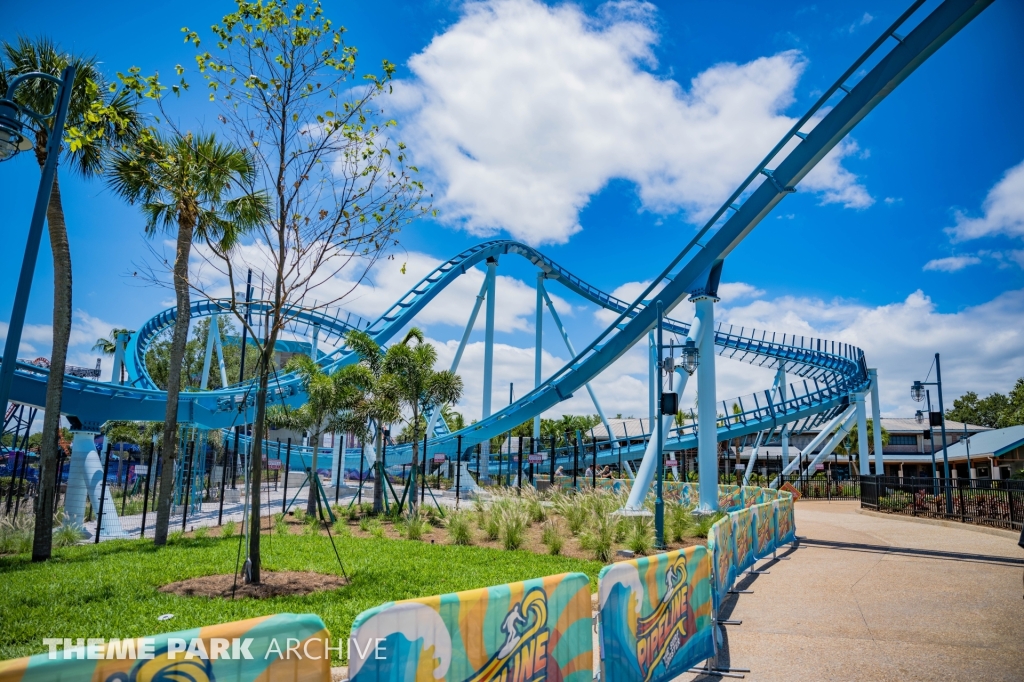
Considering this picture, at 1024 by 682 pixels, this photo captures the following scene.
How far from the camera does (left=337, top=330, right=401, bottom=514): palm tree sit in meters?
22.0

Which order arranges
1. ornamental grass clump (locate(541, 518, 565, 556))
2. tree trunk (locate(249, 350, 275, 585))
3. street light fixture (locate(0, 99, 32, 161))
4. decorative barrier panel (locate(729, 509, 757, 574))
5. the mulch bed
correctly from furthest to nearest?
ornamental grass clump (locate(541, 518, 565, 556)) → decorative barrier panel (locate(729, 509, 757, 574)) → tree trunk (locate(249, 350, 275, 585)) → the mulch bed → street light fixture (locate(0, 99, 32, 161))

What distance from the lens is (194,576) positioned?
977 centimetres

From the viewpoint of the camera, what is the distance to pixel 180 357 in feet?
52.5

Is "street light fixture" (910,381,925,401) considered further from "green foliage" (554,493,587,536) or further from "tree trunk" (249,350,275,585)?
"tree trunk" (249,350,275,585)

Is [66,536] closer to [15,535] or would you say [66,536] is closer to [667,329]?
[15,535]

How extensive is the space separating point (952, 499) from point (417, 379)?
18626mm

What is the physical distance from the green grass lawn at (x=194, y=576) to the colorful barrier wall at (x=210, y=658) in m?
4.12

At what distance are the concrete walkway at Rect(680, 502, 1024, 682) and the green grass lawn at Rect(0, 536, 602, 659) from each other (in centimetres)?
302

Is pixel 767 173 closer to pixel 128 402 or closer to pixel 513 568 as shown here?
pixel 513 568

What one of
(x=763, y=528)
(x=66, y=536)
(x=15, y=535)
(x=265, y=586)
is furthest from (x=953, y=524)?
(x=15, y=535)

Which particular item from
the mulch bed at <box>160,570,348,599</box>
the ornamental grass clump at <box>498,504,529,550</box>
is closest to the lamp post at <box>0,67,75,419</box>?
the mulch bed at <box>160,570,348,599</box>

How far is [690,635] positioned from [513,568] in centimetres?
538

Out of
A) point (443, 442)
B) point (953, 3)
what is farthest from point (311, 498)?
point (953, 3)

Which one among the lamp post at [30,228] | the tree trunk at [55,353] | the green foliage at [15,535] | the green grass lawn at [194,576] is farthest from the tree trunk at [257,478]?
the green foliage at [15,535]
